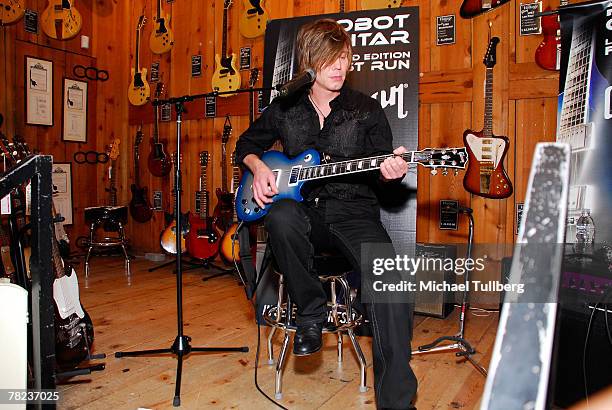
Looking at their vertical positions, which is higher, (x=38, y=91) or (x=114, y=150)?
(x=38, y=91)

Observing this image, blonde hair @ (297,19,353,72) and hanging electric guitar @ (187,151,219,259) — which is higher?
blonde hair @ (297,19,353,72)

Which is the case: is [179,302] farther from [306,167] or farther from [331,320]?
[306,167]

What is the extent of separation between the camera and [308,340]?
171 centimetres

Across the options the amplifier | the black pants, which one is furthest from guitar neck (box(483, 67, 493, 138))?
the black pants

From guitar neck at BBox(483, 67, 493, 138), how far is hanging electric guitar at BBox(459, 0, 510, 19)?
0.37m

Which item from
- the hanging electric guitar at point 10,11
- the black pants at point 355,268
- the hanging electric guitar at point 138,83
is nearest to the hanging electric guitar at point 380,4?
the black pants at point 355,268

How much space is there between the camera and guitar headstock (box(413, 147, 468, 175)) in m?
1.67

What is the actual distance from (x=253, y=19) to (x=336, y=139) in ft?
8.37

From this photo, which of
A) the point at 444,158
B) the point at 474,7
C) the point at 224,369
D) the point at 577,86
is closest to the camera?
the point at 444,158

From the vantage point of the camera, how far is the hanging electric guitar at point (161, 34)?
4.74 metres

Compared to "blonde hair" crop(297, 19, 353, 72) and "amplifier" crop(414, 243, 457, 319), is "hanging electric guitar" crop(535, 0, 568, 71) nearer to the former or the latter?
"amplifier" crop(414, 243, 457, 319)

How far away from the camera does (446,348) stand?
7.58 feet

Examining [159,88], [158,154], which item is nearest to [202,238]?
[158,154]

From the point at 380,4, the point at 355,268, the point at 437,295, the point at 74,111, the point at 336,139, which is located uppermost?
the point at 380,4
